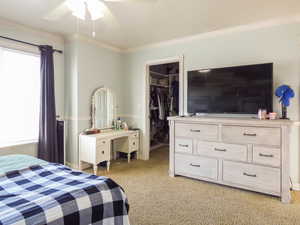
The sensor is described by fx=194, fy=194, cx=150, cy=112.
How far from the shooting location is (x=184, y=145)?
310 cm

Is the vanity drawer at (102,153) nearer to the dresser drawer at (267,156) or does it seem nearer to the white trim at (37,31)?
the white trim at (37,31)

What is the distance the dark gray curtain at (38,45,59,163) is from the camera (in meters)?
3.15

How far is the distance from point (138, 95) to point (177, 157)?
5.50ft

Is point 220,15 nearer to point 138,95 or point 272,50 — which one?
point 272,50

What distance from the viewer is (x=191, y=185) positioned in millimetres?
2861

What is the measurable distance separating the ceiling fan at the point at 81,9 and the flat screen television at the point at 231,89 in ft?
5.54

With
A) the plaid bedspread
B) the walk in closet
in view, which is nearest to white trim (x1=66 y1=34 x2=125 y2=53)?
the walk in closet

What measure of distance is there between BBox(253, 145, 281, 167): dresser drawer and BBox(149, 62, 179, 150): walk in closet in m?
2.91

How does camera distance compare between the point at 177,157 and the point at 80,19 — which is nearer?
the point at 80,19

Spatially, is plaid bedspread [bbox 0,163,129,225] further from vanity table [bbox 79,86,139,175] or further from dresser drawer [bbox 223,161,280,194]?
dresser drawer [bbox 223,161,280,194]

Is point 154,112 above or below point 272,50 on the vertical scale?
below

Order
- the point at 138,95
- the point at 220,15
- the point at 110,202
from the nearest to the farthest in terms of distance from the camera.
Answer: the point at 110,202
the point at 220,15
the point at 138,95

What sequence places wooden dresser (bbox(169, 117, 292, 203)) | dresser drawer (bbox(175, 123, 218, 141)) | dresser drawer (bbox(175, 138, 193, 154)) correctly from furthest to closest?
dresser drawer (bbox(175, 138, 193, 154)) < dresser drawer (bbox(175, 123, 218, 141)) < wooden dresser (bbox(169, 117, 292, 203))

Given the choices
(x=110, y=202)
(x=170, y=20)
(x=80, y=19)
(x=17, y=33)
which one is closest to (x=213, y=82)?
(x=170, y=20)
